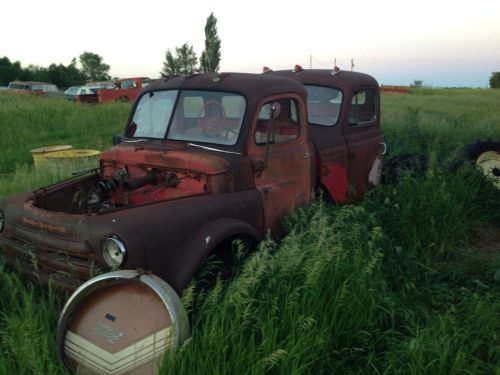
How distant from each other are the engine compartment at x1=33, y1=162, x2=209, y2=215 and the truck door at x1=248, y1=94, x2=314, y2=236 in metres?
0.59

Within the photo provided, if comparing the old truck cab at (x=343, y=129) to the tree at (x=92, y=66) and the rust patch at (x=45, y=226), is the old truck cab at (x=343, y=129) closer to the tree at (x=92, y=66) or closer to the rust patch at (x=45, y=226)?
the rust patch at (x=45, y=226)

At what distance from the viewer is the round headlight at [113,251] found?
9.57ft

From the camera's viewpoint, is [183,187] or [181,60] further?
[181,60]

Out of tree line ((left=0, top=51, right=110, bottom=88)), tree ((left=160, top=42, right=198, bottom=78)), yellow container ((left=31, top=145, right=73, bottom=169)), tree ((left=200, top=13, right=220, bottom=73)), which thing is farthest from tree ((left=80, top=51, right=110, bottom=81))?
yellow container ((left=31, top=145, right=73, bottom=169))

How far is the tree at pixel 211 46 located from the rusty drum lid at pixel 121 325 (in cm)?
2127

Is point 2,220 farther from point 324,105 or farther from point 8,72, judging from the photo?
point 8,72

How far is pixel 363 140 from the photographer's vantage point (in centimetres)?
588

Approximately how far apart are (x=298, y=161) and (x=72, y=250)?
2193mm

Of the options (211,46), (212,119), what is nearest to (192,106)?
(212,119)

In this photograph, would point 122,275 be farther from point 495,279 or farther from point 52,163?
point 52,163

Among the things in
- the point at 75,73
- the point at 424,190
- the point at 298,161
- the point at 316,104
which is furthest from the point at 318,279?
the point at 75,73

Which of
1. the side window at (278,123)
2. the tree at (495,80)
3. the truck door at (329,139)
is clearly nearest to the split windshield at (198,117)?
the side window at (278,123)

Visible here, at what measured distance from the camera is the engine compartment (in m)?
3.83

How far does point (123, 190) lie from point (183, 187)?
51cm
